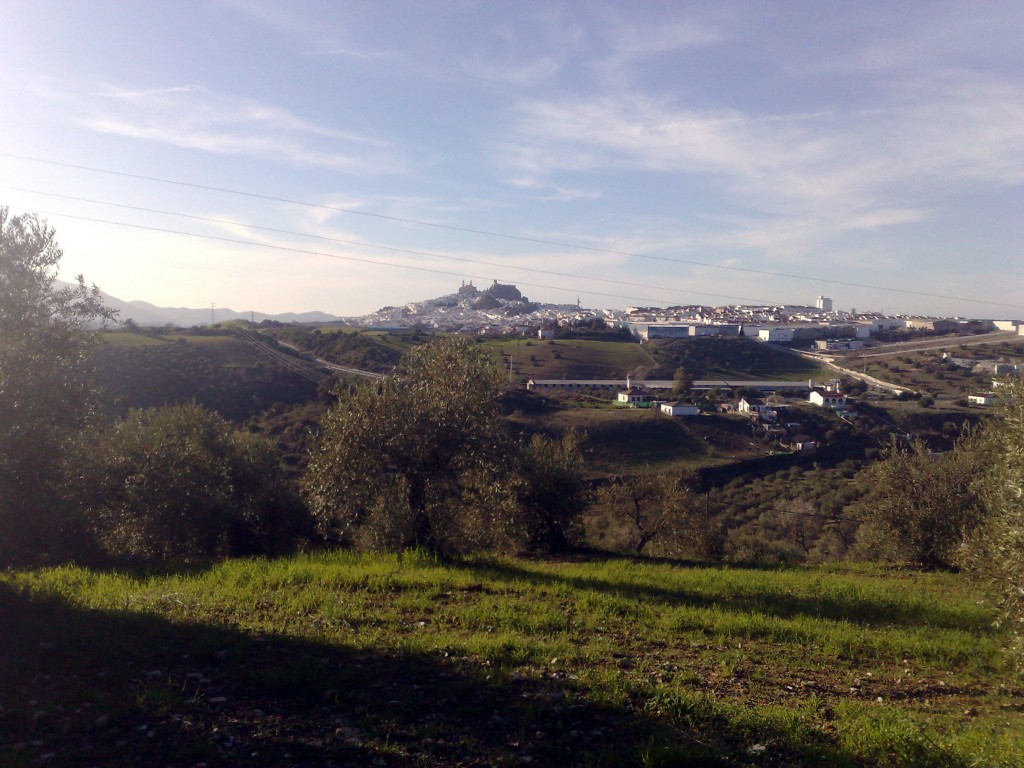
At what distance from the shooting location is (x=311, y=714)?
17.9 ft

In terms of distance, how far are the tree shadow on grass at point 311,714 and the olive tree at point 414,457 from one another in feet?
20.2

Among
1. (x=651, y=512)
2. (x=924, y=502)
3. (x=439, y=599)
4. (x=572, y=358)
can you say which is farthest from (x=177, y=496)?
(x=572, y=358)

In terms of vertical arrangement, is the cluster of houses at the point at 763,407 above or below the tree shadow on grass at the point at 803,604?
above

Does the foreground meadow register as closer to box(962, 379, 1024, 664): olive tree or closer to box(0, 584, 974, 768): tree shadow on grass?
box(0, 584, 974, 768): tree shadow on grass

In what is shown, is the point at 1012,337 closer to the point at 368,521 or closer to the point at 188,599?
the point at 368,521

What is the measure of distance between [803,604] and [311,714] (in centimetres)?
844

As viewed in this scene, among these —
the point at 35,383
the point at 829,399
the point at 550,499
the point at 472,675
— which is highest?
the point at 35,383

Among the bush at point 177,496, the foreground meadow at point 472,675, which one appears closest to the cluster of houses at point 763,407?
the foreground meadow at point 472,675

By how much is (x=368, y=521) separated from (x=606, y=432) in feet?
69.6

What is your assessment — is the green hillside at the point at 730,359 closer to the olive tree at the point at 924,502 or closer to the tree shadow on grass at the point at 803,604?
the olive tree at the point at 924,502

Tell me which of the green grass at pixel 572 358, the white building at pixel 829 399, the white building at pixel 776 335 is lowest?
the white building at pixel 829 399

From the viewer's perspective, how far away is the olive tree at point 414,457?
13.1 m

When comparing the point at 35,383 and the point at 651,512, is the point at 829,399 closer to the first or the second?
the point at 651,512

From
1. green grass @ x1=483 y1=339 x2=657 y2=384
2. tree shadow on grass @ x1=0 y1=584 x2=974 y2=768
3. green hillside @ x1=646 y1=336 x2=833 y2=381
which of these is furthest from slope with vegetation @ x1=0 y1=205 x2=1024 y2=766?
green hillside @ x1=646 y1=336 x2=833 y2=381
